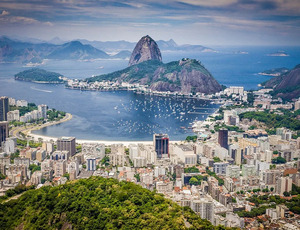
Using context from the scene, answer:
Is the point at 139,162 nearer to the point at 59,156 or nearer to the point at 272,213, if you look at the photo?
the point at 59,156

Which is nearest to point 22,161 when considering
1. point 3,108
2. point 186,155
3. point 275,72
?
point 186,155

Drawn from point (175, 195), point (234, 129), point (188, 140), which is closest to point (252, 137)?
point (234, 129)

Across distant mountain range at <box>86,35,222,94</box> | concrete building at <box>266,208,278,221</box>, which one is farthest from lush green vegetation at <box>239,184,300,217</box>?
distant mountain range at <box>86,35,222,94</box>

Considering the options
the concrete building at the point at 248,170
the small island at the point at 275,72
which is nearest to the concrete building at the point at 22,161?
the concrete building at the point at 248,170

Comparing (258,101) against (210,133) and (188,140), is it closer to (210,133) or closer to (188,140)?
(210,133)

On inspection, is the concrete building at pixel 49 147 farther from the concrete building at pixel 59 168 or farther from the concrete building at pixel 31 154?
the concrete building at pixel 59 168

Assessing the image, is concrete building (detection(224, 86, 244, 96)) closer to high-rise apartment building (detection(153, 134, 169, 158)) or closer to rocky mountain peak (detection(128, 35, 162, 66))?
rocky mountain peak (detection(128, 35, 162, 66))
